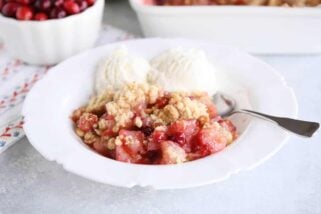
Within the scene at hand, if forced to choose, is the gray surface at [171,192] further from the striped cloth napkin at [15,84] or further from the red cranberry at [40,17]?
the red cranberry at [40,17]

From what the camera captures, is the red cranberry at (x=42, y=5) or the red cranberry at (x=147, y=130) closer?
the red cranberry at (x=147, y=130)

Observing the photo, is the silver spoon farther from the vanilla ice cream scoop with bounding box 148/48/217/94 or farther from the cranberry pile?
the cranberry pile

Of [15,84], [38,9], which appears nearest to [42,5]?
[38,9]

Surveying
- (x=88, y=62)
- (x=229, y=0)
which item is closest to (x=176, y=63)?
(x=88, y=62)

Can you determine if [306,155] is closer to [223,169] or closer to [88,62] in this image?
[223,169]

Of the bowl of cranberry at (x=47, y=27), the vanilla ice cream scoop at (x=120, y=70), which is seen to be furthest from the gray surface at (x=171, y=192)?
the bowl of cranberry at (x=47, y=27)
